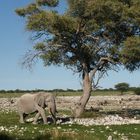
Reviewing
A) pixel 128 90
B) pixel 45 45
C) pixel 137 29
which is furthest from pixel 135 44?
pixel 128 90

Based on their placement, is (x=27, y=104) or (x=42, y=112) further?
(x=27, y=104)

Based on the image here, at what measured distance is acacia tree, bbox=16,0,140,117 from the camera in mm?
41844

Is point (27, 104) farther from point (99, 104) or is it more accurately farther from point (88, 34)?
point (99, 104)

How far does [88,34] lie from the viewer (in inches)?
1748

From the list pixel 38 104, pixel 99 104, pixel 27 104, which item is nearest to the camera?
pixel 38 104

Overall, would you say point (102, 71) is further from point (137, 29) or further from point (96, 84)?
point (137, 29)

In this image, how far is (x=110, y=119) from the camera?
130 feet

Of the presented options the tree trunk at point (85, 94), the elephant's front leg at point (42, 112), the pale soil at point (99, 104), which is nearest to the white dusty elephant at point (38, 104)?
the elephant's front leg at point (42, 112)

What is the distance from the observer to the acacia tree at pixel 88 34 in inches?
1647

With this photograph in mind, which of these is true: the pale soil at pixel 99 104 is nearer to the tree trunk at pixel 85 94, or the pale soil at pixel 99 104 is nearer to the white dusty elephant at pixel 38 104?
the tree trunk at pixel 85 94

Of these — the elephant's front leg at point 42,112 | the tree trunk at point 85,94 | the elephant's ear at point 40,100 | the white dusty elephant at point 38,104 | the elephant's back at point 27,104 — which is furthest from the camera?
the tree trunk at point 85,94

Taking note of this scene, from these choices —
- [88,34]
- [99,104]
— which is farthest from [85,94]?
[99,104]

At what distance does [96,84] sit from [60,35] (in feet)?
16.4

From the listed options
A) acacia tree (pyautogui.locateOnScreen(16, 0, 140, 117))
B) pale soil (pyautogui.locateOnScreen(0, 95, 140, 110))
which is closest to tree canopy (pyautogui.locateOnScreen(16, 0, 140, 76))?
acacia tree (pyautogui.locateOnScreen(16, 0, 140, 117))
